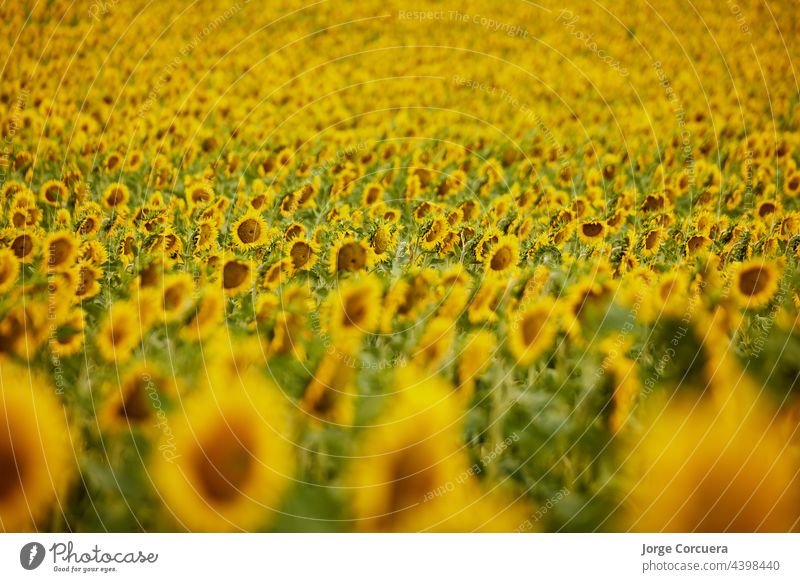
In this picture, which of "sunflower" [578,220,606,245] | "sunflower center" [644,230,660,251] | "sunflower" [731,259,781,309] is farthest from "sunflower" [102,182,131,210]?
"sunflower" [731,259,781,309]

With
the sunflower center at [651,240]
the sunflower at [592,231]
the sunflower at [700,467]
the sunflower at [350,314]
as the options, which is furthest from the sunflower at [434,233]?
the sunflower at [700,467]

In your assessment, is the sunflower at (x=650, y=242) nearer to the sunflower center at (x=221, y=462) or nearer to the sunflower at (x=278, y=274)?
the sunflower at (x=278, y=274)

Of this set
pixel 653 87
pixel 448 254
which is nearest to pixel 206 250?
pixel 448 254

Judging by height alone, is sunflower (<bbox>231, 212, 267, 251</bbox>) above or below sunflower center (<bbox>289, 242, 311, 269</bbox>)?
above

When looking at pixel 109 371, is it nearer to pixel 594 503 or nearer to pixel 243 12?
pixel 243 12

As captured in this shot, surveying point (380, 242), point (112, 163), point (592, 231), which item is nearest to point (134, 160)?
point (112, 163)

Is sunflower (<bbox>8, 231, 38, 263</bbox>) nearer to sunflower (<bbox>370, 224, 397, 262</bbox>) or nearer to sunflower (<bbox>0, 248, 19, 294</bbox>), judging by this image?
sunflower (<bbox>0, 248, 19, 294</bbox>)

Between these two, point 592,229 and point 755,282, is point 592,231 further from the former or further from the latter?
point 755,282
